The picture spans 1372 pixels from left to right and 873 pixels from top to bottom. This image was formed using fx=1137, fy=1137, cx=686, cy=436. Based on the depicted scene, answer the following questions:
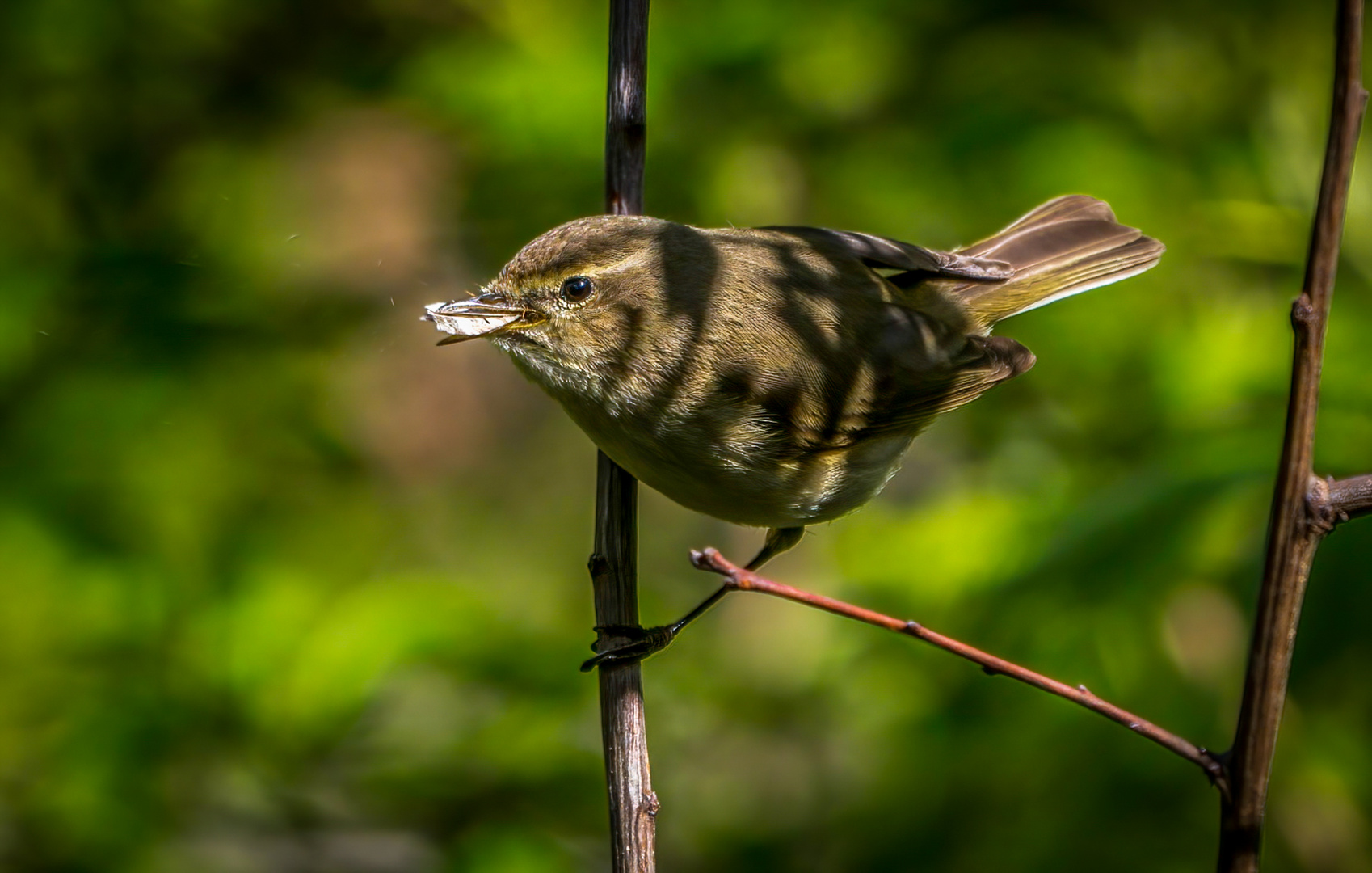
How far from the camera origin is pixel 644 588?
363 centimetres

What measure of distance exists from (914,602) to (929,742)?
0.43m

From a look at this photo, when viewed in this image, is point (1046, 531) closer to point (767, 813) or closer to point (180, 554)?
point (767, 813)

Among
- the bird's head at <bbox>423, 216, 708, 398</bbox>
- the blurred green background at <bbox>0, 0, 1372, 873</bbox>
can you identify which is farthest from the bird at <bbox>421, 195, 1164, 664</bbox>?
the blurred green background at <bbox>0, 0, 1372, 873</bbox>

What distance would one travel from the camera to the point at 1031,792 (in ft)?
9.36

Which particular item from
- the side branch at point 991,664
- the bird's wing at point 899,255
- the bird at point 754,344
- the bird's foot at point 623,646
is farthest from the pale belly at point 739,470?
the side branch at point 991,664

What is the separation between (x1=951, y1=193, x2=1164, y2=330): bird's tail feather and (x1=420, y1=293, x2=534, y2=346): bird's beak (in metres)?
1.66

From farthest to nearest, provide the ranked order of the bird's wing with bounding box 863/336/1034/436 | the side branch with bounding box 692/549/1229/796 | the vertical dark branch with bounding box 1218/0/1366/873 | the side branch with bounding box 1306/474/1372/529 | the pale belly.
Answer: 1. the bird's wing with bounding box 863/336/1034/436
2. the pale belly
3. the side branch with bounding box 692/549/1229/796
4. the side branch with bounding box 1306/474/1372/529
5. the vertical dark branch with bounding box 1218/0/1366/873

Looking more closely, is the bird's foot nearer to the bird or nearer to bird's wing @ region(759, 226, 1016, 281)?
the bird

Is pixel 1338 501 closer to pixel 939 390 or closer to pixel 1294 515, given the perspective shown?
pixel 1294 515

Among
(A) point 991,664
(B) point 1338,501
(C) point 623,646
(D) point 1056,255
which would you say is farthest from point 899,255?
(B) point 1338,501

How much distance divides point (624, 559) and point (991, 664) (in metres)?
1.23

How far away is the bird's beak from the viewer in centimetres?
289

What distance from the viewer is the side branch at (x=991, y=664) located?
5.04 feet

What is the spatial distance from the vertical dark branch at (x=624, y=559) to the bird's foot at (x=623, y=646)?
2 cm
